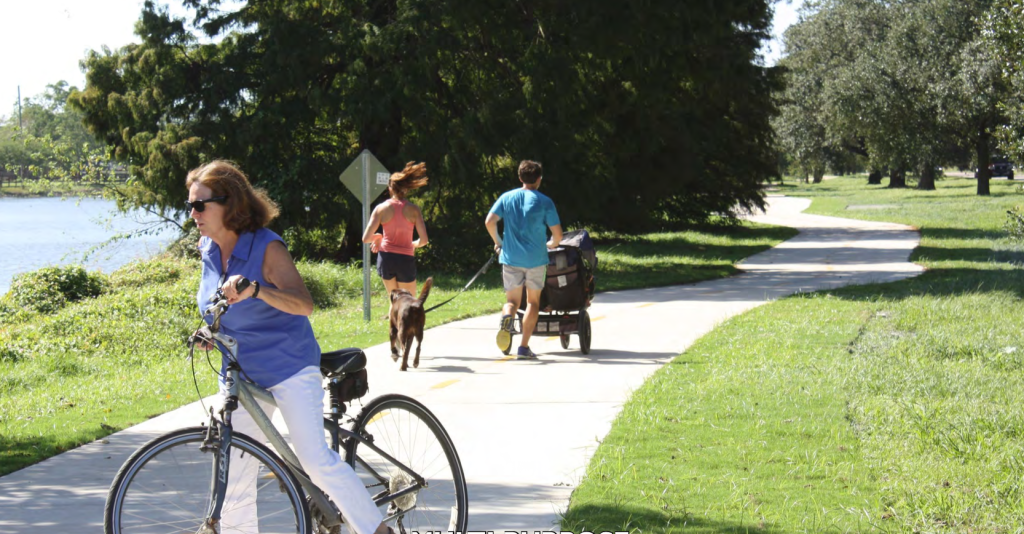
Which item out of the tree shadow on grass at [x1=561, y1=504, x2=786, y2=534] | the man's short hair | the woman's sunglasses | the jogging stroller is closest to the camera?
the woman's sunglasses

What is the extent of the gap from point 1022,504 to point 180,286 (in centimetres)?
1592

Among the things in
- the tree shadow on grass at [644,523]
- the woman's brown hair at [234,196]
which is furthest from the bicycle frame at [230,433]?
the tree shadow on grass at [644,523]

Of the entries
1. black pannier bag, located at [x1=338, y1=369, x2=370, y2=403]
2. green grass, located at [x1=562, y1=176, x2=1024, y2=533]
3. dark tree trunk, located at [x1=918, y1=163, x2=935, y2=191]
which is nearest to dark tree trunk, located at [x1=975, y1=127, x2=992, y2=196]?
dark tree trunk, located at [x1=918, y1=163, x2=935, y2=191]

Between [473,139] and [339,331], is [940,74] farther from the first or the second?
[339,331]

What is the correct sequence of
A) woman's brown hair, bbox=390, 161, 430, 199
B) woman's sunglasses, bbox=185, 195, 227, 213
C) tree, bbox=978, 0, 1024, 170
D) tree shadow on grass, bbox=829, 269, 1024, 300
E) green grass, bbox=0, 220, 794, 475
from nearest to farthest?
woman's sunglasses, bbox=185, 195, 227, 213 → green grass, bbox=0, 220, 794, 475 → woman's brown hair, bbox=390, 161, 430, 199 → tree shadow on grass, bbox=829, 269, 1024, 300 → tree, bbox=978, 0, 1024, 170

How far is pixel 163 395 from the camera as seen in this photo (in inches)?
370

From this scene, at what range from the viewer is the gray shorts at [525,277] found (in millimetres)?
10820

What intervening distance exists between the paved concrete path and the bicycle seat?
147 cm

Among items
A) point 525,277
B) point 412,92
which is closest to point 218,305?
point 525,277

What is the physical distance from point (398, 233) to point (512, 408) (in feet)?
11.0

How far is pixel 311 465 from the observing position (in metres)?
4.01

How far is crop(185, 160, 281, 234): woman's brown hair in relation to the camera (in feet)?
13.1

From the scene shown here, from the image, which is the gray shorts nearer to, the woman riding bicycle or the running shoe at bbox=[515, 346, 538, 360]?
the running shoe at bbox=[515, 346, 538, 360]

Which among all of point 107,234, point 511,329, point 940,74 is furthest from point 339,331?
point 940,74
